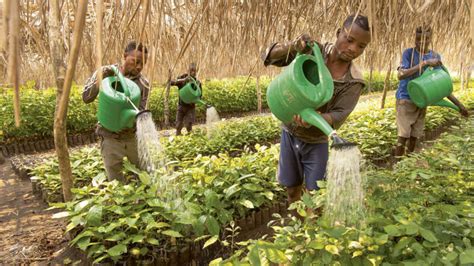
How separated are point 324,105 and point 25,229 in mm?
2774

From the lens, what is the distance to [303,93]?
150cm

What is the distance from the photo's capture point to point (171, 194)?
2430 millimetres

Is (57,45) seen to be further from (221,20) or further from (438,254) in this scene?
(438,254)

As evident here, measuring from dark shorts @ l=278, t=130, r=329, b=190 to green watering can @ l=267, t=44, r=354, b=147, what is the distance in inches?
15.4

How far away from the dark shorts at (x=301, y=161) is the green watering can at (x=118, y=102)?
0.94 metres

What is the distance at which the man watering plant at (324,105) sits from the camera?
1.67 meters

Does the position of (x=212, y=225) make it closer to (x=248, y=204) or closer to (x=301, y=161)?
(x=248, y=204)

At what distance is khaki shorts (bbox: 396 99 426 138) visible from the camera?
135 inches

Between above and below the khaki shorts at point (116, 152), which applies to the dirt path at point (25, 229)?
below

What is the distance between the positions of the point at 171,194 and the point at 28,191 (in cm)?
259

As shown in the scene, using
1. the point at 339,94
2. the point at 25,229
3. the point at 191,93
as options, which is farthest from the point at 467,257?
the point at 191,93

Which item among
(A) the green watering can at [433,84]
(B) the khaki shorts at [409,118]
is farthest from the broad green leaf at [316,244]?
(B) the khaki shorts at [409,118]

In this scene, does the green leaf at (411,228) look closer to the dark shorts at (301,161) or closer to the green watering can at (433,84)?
the dark shorts at (301,161)

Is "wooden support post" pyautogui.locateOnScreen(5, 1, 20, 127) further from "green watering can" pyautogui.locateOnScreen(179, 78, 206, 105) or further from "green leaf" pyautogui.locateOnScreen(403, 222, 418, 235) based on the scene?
"green watering can" pyautogui.locateOnScreen(179, 78, 206, 105)
